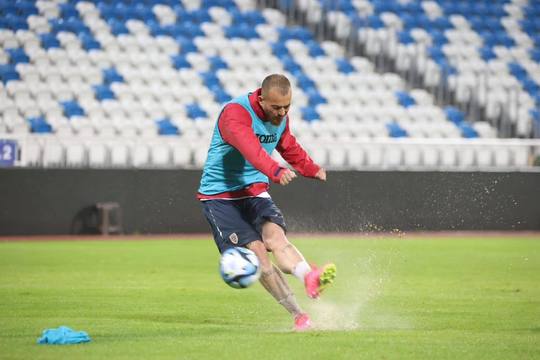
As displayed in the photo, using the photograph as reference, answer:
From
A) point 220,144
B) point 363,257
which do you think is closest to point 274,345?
point 220,144

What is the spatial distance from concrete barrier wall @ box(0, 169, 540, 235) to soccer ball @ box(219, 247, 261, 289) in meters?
12.0

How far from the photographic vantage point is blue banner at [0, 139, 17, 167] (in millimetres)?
19328

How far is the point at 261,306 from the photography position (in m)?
10.5

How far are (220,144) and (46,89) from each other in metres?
15.8

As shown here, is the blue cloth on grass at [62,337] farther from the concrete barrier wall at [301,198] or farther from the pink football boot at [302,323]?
the concrete barrier wall at [301,198]

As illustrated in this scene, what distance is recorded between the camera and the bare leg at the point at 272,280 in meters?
8.30

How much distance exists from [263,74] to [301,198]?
5.78m

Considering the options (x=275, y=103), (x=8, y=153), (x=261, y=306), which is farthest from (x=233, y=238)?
(x=8, y=153)

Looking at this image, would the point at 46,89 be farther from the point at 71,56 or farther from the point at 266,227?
the point at 266,227

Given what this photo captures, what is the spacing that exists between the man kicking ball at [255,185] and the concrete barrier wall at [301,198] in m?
11.5

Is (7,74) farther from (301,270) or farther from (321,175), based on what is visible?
(301,270)

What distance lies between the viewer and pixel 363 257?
16.3 meters

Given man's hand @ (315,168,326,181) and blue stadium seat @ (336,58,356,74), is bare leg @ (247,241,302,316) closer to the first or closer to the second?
man's hand @ (315,168,326,181)

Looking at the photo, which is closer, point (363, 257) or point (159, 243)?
point (363, 257)
